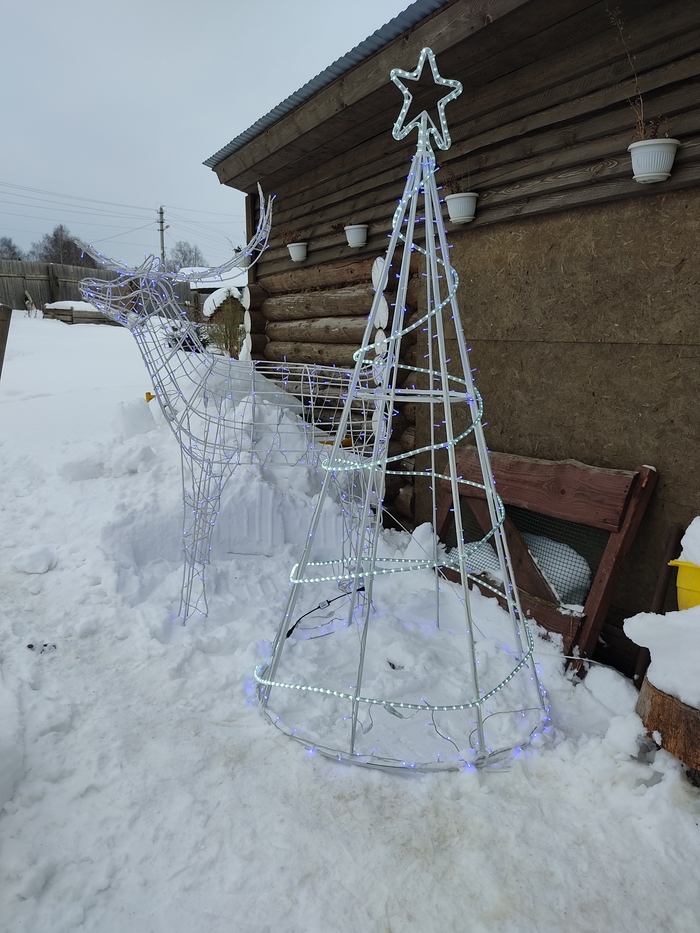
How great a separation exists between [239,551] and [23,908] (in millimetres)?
2282

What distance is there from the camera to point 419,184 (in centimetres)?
222

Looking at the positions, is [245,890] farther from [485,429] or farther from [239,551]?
[485,429]

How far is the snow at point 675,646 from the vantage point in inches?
75.4

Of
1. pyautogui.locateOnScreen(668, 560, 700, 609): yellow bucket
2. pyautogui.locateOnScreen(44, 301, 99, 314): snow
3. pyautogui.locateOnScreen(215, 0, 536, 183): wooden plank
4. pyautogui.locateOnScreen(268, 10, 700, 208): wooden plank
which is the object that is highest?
pyautogui.locateOnScreen(215, 0, 536, 183): wooden plank

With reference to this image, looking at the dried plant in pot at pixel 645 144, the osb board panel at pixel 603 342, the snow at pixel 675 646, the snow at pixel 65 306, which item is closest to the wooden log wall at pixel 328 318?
the osb board panel at pixel 603 342

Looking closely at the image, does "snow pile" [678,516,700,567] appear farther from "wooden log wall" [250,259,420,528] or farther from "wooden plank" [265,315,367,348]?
"wooden plank" [265,315,367,348]

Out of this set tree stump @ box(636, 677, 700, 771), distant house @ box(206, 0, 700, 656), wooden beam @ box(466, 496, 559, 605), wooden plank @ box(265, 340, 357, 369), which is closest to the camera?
tree stump @ box(636, 677, 700, 771)

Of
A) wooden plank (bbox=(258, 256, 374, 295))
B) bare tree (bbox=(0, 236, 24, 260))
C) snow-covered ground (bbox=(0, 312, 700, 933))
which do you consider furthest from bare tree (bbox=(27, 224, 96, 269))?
snow-covered ground (bbox=(0, 312, 700, 933))

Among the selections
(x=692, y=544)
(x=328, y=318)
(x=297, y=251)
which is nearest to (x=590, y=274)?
(x=692, y=544)

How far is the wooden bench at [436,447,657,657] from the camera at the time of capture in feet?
8.83

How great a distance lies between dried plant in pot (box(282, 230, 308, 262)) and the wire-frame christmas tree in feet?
8.19

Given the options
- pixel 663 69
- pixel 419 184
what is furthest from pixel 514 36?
pixel 419 184

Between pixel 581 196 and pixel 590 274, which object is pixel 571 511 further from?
pixel 581 196

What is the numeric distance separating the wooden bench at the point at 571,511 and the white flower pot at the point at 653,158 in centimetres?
132
